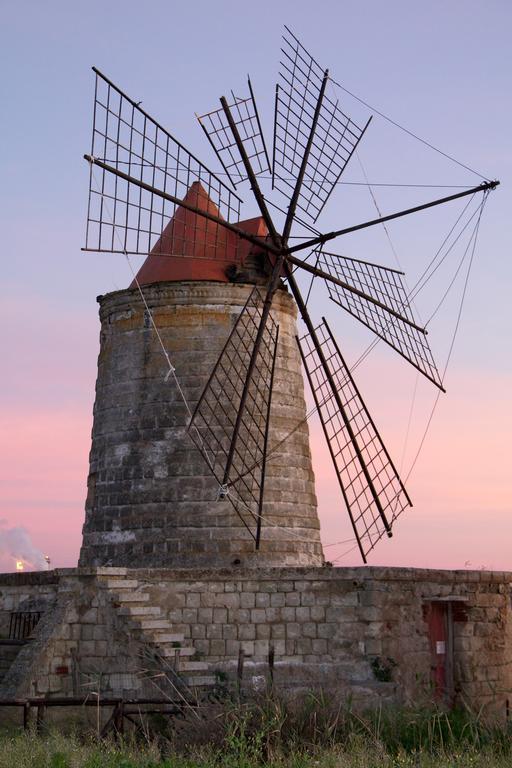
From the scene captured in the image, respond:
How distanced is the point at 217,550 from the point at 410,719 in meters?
5.77

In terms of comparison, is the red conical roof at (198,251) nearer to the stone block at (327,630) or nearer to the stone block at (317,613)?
the stone block at (317,613)

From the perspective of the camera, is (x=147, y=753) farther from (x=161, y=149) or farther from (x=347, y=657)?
(x=161, y=149)

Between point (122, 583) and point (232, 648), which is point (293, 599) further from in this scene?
point (122, 583)

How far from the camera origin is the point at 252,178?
49.6ft

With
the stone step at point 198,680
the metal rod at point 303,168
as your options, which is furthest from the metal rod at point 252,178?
the stone step at point 198,680

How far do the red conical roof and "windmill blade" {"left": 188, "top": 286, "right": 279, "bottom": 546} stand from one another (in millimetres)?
696

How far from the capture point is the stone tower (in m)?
14.8

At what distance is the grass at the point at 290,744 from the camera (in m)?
7.62

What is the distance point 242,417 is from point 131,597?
147 inches

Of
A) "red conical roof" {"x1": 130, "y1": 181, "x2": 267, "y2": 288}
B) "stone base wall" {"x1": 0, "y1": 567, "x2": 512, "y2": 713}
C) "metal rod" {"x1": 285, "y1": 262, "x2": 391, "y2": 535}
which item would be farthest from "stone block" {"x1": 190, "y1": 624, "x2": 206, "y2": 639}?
"red conical roof" {"x1": 130, "y1": 181, "x2": 267, "y2": 288}

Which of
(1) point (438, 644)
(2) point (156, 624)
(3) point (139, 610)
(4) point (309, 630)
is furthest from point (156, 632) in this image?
(1) point (438, 644)

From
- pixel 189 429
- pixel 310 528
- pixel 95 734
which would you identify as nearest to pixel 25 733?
pixel 95 734

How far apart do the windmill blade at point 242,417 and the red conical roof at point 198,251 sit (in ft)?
2.28

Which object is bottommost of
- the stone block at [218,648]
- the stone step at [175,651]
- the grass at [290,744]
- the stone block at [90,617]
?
the grass at [290,744]
